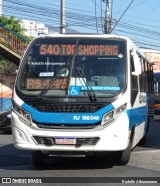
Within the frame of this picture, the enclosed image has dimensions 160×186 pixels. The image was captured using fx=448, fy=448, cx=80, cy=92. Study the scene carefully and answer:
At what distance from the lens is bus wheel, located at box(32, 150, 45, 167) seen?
Answer: 31.0 feet

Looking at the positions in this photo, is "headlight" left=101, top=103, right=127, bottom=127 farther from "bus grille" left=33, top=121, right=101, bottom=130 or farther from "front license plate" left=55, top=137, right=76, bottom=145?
"front license plate" left=55, top=137, right=76, bottom=145

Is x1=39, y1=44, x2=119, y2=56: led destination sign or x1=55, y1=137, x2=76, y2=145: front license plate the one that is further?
x1=39, y1=44, x2=119, y2=56: led destination sign

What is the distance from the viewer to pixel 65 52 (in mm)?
9445

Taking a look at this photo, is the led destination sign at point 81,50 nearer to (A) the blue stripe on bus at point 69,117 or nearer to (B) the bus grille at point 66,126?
(A) the blue stripe on bus at point 69,117

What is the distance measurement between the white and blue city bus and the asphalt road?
378mm

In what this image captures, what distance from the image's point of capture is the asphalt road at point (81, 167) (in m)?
8.45

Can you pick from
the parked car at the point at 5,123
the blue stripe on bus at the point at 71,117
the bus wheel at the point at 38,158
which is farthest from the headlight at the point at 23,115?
the parked car at the point at 5,123

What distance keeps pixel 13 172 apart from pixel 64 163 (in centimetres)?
157

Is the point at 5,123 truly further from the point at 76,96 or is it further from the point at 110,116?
the point at 110,116

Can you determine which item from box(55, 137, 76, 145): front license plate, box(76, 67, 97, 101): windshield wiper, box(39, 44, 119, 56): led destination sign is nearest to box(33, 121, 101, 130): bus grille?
box(55, 137, 76, 145): front license plate

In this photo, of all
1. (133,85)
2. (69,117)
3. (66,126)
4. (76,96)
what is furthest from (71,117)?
(133,85)

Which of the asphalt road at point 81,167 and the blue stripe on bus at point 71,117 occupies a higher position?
the blue stripe on bus at point 71,117

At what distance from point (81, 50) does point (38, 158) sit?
2.48 meters

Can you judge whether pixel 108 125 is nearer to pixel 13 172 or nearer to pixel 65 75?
pixel 65 75
